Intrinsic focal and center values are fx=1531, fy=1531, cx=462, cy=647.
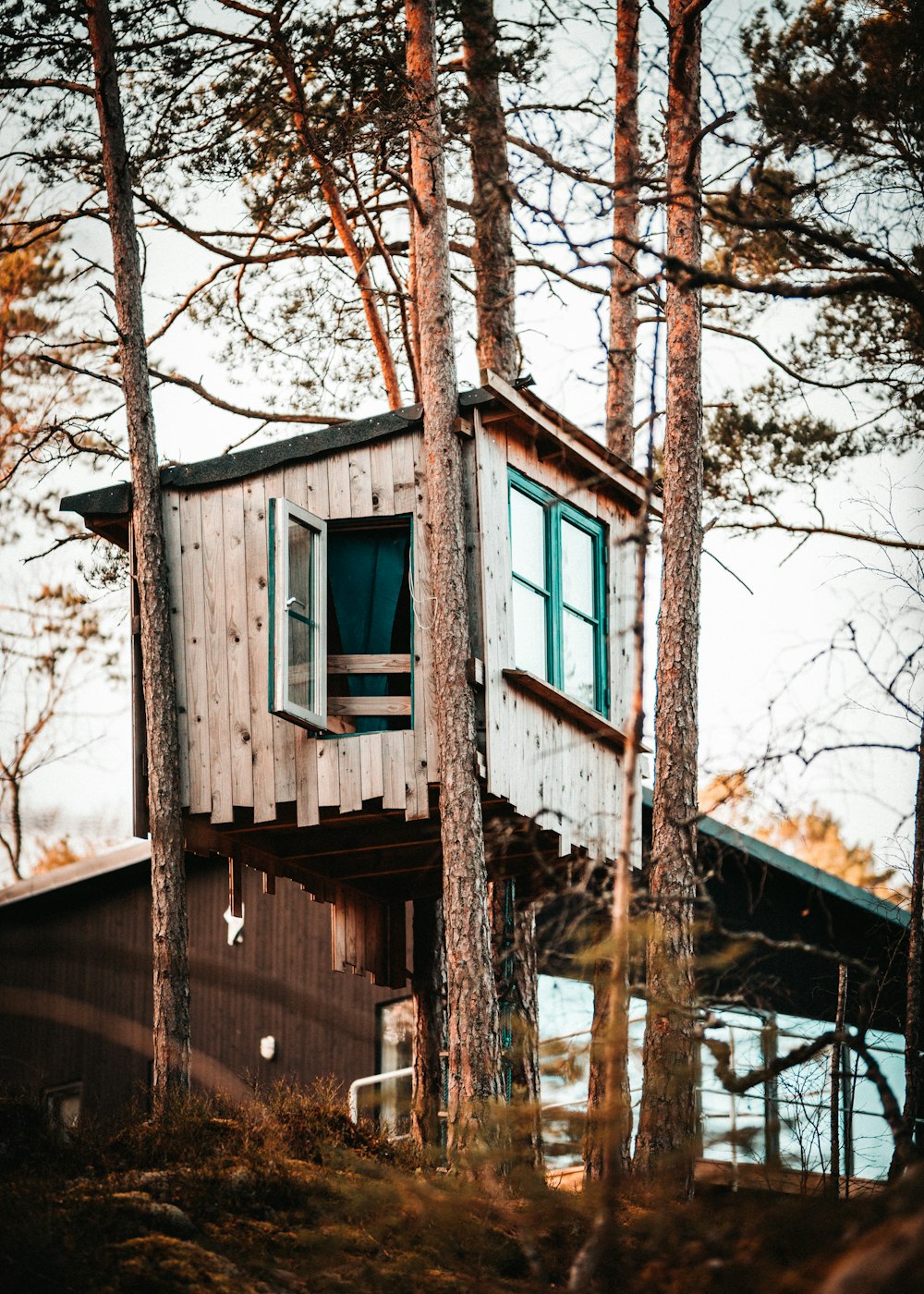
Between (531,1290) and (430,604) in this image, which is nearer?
(531,1290)

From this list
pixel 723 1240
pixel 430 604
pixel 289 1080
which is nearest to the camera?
pixel 723 1240

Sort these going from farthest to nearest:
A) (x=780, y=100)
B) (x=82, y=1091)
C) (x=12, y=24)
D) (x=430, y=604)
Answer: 1. (x=82, y=1091)
2. (x=12, y=24)
3. (x=430, y=604)
4. (x=780, y=100)

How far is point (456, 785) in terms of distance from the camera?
10.2 meters

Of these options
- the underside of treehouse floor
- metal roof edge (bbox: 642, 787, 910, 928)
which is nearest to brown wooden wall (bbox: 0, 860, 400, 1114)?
the underside of treehouse floor

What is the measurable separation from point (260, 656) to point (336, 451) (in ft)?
5.15

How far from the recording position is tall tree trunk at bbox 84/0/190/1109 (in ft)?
34.8

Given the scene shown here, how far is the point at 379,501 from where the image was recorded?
1086 centimetres

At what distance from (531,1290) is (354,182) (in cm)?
1041

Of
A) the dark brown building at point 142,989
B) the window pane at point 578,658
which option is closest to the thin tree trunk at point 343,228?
the window pane at point 578,658

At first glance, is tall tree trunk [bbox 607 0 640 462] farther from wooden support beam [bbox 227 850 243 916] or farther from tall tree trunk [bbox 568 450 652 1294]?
tall tree trunk [bbox 568 450 652 1294]

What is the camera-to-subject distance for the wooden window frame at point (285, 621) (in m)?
9.98

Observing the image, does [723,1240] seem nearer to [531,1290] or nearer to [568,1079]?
[568,1079]

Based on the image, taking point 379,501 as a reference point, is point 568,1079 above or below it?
below

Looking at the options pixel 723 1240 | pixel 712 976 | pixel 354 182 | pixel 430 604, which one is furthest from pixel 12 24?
pixel 723 1240
